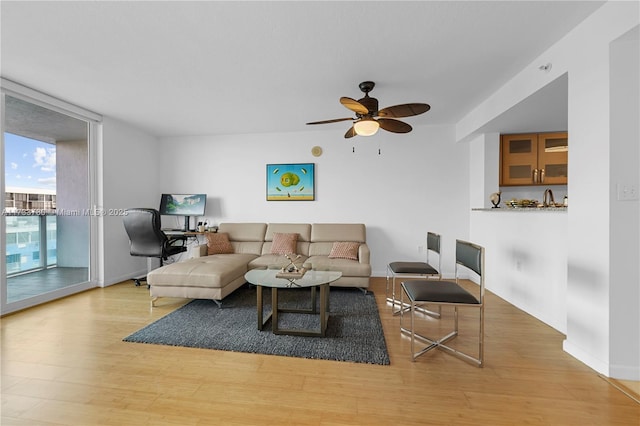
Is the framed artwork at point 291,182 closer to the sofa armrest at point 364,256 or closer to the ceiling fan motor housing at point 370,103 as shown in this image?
the sofa armrest at point 364,256

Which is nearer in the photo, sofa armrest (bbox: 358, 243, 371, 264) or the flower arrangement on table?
the flower arrangement on table

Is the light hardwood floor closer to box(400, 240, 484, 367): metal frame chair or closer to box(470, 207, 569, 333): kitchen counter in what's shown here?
box(400, 240, 484, 367): metal frame chair

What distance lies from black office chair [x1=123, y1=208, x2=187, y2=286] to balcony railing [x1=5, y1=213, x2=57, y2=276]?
0.81 metres

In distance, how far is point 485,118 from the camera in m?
3.36

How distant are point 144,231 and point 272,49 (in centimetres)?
313

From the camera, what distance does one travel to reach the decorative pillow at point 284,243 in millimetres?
4117

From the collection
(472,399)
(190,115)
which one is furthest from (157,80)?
(472,399)

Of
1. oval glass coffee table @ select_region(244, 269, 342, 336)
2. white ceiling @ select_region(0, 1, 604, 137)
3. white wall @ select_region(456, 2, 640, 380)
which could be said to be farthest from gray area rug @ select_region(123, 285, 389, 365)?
white ceiling @ select_region(0, 1, 604, 137)

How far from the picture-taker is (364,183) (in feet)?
14.8

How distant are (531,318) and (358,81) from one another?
3138mm

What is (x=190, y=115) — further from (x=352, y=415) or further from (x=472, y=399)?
(x=472, y=399)

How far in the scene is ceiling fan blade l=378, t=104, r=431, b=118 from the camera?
236cm

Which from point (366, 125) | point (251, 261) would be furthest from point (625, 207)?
point (251, 261)

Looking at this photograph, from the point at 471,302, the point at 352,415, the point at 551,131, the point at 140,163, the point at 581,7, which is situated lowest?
the point at 352,415
